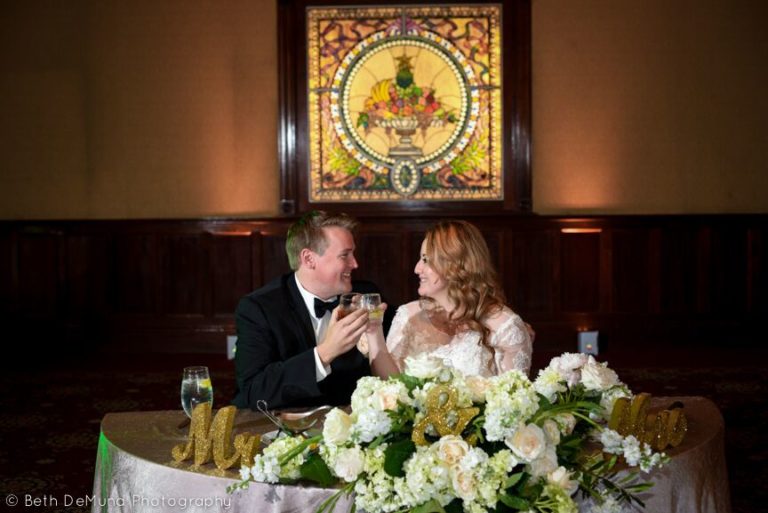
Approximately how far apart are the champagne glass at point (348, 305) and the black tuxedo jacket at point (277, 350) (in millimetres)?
316

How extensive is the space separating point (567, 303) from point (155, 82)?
13.0ft

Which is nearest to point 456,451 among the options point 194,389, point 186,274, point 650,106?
point 194,389

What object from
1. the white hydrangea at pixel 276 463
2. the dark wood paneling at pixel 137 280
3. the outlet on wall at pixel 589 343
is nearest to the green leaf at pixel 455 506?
the white hydrangea at pixel 276 463

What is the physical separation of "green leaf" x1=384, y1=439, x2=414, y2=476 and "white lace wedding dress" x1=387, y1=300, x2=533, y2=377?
1.37 m

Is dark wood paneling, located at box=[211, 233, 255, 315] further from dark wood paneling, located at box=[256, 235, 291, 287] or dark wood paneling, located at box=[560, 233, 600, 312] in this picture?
dark wood paneling, located at box=[560, 233, 600, 312]

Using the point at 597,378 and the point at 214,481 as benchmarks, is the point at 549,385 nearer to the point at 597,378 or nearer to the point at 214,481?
the point at 597,378

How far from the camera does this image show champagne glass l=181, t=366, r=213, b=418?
7.54ft

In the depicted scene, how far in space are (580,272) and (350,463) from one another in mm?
6239

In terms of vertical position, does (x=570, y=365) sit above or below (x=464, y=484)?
above

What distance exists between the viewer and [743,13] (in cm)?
766

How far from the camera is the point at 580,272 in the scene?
7676 mm

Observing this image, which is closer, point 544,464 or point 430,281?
point 544,464

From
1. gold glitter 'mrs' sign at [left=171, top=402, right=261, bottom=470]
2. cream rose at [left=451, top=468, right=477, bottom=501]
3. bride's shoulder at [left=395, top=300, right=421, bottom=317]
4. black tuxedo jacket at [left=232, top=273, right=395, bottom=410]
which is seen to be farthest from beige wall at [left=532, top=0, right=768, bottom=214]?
cream rose at [left=451, top=468, right=477, bottom=501]

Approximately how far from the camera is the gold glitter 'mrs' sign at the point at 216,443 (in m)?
2.00
